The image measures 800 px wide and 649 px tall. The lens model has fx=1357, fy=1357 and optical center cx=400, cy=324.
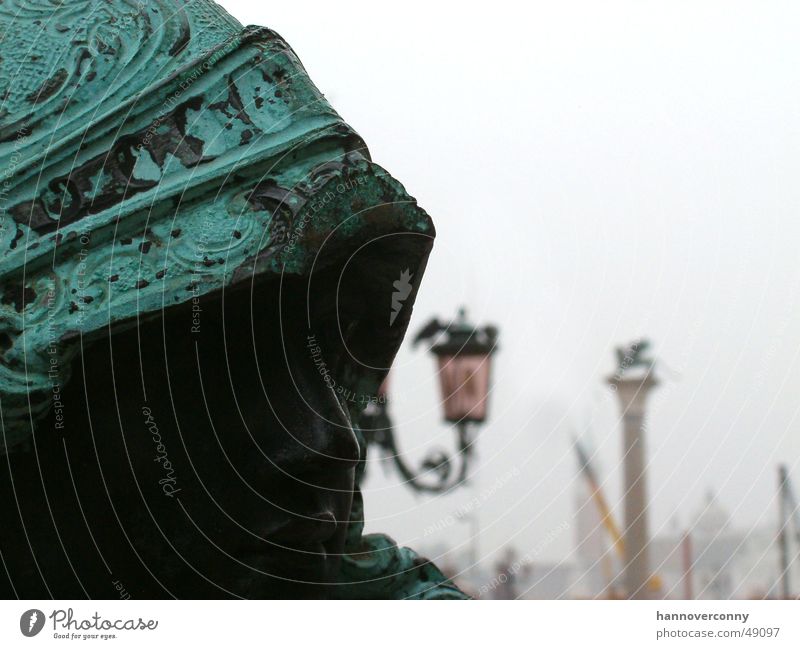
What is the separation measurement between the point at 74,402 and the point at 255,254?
0.48m

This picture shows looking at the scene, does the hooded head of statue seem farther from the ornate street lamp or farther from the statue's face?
the ornate street lamp

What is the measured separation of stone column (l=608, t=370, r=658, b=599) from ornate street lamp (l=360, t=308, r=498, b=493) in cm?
51

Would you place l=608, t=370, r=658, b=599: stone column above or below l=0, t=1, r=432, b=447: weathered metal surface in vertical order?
below

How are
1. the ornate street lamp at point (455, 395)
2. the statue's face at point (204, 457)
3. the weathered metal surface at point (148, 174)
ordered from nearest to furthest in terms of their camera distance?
1. the weathered metal surface at point (148, 174)
2. the statue's face at point (204, 457)
3. the ornate street lamp at point (455, 395)

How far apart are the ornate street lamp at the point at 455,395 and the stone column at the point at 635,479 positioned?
1.68 feet

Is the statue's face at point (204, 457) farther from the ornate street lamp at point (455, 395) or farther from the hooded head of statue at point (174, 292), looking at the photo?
the ornate street lamp at point (455, 395)

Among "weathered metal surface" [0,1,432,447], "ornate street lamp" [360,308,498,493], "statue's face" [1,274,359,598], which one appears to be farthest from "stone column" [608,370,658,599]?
"weathered metal surface" [0,1,432,447]

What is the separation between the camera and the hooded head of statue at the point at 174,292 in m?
2.58

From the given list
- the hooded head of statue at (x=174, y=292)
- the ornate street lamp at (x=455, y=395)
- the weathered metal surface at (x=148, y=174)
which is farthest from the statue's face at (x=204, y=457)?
the ornate street lamp at (x=455, y=395)

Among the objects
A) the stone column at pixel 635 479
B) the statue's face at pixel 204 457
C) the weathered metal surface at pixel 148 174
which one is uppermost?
the weathered metal surface at pixel 148 174

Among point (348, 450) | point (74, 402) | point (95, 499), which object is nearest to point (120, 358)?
point (74, 402)

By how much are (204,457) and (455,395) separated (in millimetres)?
2084

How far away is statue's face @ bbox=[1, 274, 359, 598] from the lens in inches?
108

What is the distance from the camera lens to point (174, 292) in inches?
101
